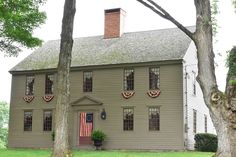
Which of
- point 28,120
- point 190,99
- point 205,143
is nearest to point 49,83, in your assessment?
point 28,120

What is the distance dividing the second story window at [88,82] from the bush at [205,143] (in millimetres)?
7525

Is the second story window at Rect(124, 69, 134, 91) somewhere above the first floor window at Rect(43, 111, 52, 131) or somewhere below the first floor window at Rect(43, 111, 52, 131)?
above

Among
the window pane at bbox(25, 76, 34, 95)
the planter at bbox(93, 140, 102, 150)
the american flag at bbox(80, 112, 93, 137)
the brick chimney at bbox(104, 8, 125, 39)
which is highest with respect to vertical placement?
the brick chimney at bbox(104, 8, 125, 39)

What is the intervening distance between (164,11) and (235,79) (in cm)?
388

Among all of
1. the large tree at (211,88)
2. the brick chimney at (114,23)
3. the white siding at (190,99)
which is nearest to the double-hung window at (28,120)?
the brick chimney at (114,23)

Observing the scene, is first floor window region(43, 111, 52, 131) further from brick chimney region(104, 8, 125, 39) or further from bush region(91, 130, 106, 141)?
brick chimney region(104, 8, 125, 39)

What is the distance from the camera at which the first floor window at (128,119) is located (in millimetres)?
27219

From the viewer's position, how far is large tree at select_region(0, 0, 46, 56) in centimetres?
2330

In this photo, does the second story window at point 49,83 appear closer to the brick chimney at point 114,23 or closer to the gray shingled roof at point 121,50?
the gray shingled roof at point 121,50

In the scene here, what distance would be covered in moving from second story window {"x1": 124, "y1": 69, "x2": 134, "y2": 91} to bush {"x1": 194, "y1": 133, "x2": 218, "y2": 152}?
507 cm

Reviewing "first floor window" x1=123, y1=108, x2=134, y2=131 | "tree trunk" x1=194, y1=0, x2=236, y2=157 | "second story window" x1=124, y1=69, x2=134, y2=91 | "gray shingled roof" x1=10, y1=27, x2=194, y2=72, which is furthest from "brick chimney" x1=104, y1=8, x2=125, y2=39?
"tree trunk" x1=194, y1=0, x2=236, y2=157

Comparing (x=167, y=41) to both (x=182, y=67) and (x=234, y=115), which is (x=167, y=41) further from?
(x=234, y=115)

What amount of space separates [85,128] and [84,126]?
16 centimetres

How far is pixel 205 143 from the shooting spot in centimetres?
2642
